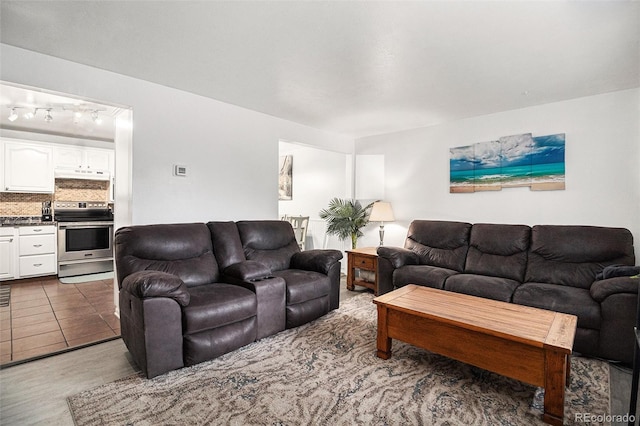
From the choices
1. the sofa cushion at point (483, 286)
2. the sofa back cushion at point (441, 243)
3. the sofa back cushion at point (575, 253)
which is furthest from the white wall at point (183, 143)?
the sofa back cushion at point (575, 253)

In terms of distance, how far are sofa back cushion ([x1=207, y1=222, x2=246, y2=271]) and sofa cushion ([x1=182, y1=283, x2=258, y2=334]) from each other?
1.42ft

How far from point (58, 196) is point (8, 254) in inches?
49.6

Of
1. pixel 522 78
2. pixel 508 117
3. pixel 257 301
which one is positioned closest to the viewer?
pixel 257 301

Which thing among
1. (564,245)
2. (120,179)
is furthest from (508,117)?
(120,179)

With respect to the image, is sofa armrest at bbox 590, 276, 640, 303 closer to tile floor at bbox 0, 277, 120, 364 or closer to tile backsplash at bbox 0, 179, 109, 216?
tile floor at bbox 0, 277, 120, 364

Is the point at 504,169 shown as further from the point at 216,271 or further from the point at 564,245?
the point at 216,271

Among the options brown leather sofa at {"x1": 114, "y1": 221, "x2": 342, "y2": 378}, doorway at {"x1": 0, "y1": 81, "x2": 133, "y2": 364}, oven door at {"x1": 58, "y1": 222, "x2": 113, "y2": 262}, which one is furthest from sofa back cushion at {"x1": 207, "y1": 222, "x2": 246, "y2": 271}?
oven door at {"x1": 58, "y1": 222, "x2": 113, "y2": 262}

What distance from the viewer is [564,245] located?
3229 millimetres

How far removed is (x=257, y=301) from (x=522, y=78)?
3.21 meters

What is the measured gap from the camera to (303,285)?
3182 millimetres

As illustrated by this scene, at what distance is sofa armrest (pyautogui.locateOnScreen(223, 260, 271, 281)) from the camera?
2924 mm

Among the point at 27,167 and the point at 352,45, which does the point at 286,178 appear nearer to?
the point at 27,167

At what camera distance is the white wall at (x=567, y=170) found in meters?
3.26

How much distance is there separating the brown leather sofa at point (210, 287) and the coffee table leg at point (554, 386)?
2009mm
